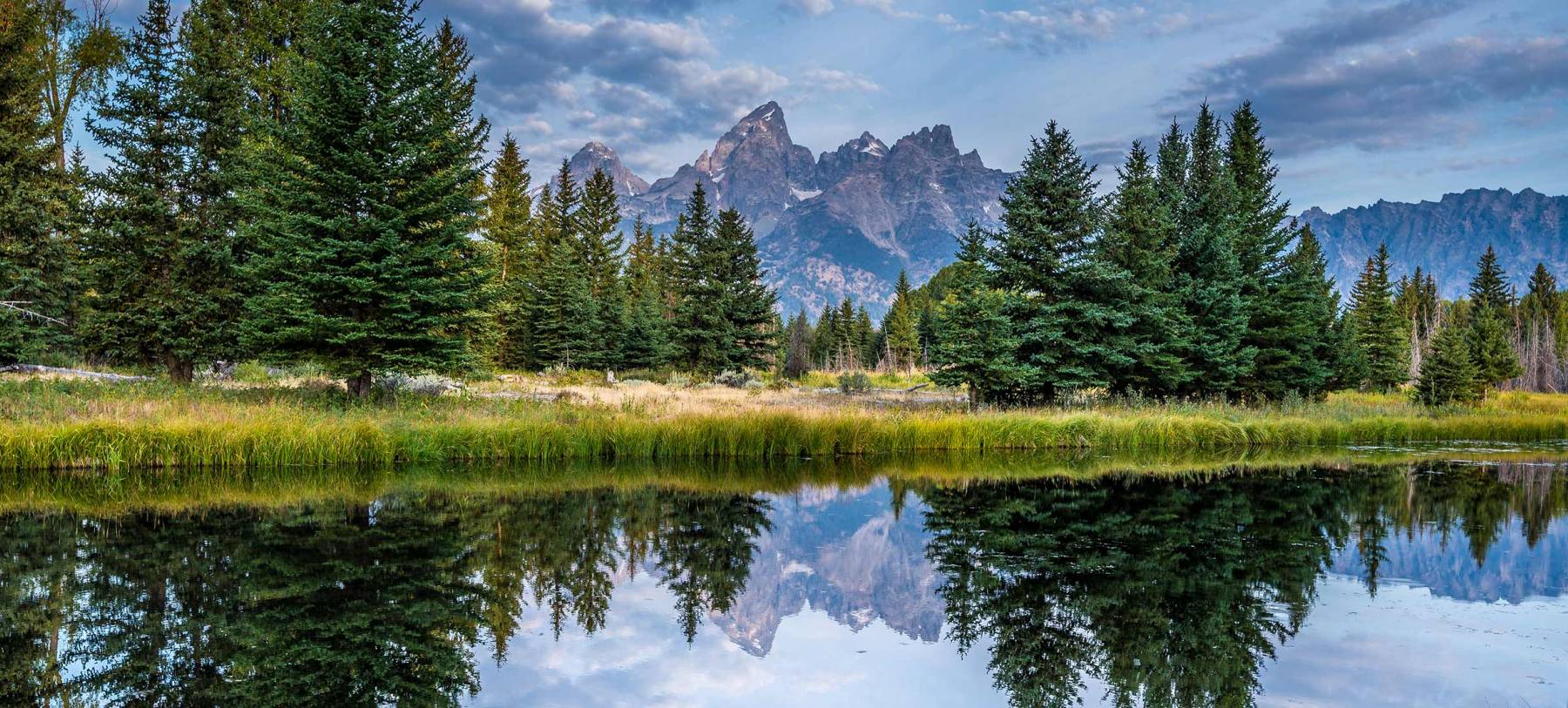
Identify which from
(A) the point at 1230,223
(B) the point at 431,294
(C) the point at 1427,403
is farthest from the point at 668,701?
(C) the point at 1427,403

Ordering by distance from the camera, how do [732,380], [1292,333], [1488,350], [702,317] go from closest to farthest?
[1292,333] < [732,380] < [702,317] < [1488,350]

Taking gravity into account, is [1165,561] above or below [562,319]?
below

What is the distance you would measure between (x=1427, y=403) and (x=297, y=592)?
40.0 metres

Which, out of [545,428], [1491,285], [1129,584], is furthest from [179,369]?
[1491,285]

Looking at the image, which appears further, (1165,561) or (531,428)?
(531,428)

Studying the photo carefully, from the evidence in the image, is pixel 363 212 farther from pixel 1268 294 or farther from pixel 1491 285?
pixel 1491 285

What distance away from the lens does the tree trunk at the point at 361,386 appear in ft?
62.5

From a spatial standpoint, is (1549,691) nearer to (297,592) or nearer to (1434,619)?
(1434,619)

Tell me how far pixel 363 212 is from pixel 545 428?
6.97 metres

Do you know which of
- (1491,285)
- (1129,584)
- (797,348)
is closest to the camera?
(1129,584)

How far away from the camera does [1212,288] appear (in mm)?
26531

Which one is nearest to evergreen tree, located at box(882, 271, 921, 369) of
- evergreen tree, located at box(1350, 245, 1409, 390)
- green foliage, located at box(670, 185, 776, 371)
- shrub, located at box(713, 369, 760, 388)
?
evergreen tree, located at box(1350, 245, 1409, 390)

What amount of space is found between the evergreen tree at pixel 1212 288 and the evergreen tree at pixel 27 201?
34.4m

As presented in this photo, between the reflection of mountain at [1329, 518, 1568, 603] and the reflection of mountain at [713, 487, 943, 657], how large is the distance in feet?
16.1
